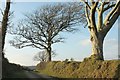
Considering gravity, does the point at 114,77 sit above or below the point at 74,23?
below

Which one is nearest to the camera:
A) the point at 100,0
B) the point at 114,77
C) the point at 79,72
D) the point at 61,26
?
the point at 114,77

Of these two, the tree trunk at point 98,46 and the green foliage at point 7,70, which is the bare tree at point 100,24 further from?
the green foliage at point 7,70

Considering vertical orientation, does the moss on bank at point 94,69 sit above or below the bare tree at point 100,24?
A: below

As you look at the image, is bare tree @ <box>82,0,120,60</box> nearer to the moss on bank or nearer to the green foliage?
the moss on bank

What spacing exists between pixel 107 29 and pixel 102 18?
1560mm

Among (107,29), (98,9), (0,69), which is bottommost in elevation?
(0,69)

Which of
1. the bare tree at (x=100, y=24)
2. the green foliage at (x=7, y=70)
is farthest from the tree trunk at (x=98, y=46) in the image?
the green foliage at (x=7, y=70)

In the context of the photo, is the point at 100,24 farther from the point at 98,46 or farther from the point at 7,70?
the point at 7,70

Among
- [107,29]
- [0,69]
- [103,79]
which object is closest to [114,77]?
[103,79]

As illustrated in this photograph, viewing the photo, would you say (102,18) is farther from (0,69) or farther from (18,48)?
(18,48)

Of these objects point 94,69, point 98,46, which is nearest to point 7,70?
point 94,69

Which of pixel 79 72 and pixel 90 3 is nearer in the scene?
pixel 79 72

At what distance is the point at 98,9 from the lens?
25.9m

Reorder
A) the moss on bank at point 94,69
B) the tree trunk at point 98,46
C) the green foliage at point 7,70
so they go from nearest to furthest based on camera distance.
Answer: the green foliage at point 7,70, the moss on bank at point 94,69, the tree trunk at point 98,46
